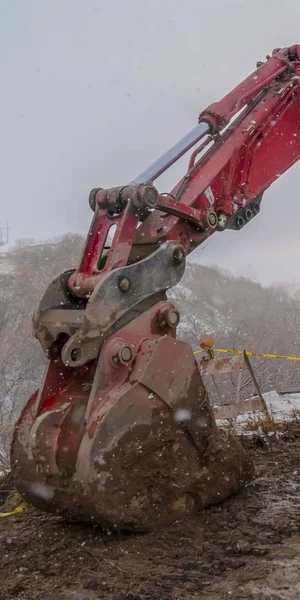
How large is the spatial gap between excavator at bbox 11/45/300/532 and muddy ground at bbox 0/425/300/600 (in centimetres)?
14

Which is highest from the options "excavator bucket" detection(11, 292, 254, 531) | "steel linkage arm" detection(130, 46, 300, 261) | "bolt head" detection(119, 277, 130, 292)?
"steel linkage arm" detection(130, 46, 300, 261)

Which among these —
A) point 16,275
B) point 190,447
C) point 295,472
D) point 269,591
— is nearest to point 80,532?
point 190,447

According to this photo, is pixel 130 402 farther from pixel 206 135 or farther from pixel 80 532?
pixel 206 135

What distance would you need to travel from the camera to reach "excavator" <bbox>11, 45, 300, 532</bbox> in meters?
3.07

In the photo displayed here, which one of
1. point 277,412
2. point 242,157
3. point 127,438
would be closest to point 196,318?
point 277,412

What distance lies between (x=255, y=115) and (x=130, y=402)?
266 cm

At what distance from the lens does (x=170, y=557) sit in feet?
9.49

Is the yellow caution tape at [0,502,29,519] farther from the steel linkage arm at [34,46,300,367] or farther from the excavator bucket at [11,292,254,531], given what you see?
the steel linkage arm at [34,46,300,367]

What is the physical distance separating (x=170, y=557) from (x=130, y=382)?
3.10 ft

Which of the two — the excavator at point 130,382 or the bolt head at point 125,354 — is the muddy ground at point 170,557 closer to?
the excavator at point 130,382

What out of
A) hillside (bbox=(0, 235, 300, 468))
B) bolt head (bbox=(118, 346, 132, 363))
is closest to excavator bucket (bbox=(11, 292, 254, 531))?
bolt head (bbox=(118, 346, 132, 363))

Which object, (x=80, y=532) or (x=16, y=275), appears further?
(x=16, y=275)

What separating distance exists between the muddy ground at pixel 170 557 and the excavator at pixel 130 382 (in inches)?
5.3

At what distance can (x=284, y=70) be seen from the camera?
4684 mm
